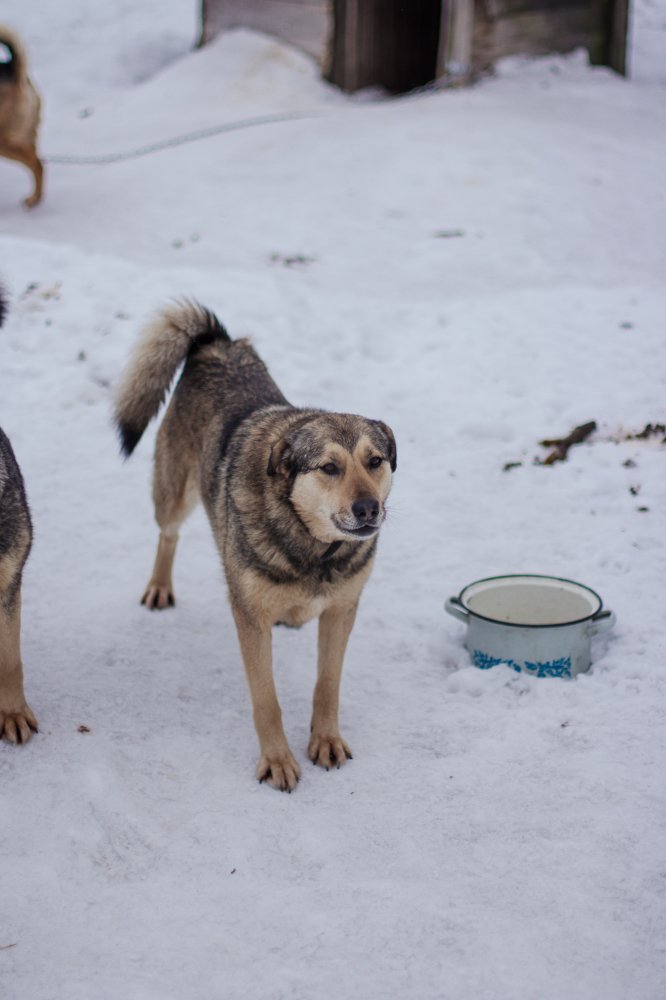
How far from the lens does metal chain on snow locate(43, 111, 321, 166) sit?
33.8 feet

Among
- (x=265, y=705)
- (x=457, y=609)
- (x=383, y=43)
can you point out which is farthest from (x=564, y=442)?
(x=383, y=43)

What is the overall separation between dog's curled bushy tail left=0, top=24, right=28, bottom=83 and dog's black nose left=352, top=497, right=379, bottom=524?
7269 millimetres

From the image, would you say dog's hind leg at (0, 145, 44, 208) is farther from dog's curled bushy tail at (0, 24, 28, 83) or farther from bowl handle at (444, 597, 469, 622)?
bowl handle at (444, 597, 469, 622)

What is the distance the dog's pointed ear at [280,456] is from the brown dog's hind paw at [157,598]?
149 cm

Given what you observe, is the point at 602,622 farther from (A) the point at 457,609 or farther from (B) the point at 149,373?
(B) the point at 149,373

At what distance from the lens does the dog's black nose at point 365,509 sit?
3029mm

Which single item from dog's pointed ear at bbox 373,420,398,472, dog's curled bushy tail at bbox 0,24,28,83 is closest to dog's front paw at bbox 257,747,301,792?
dog's pointed ear at bbox 373,420,398,472

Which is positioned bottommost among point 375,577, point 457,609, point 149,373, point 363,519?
point 375,577

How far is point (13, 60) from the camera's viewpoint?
8.67m

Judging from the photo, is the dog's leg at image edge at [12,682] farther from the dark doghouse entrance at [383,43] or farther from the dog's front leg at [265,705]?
the dark doghouse entrance at [383,43]

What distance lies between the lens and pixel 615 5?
12.0m

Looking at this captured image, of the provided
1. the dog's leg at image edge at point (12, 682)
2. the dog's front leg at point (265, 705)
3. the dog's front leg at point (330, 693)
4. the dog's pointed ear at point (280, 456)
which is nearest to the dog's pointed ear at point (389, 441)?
the dog's pointed ear at point (280, 456)

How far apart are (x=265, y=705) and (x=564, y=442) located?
2953mm

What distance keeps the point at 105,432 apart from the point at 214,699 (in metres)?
2.63
